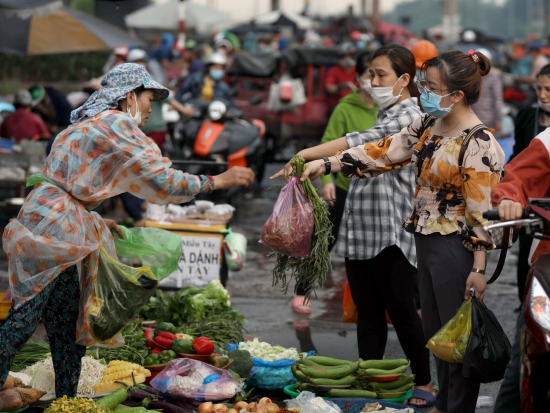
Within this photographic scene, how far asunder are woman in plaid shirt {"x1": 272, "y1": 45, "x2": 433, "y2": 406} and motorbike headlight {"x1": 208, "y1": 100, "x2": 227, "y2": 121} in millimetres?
6584

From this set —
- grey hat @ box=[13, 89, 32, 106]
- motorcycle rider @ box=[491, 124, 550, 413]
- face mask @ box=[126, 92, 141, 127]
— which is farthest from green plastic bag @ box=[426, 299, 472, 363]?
grey hat @ box=[13, 89, 32, 106]

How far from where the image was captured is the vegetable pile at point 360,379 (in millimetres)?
4551

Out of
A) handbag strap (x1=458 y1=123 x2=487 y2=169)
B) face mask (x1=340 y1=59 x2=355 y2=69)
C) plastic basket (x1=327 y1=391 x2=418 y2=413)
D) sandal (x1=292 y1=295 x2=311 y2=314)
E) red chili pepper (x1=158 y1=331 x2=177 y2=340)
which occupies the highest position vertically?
face mask (x1=340 y1=59 x2=355 y2=69)

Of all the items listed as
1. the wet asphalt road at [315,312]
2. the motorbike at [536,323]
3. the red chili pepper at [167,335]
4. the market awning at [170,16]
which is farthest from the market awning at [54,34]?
the market awning at [170,16]

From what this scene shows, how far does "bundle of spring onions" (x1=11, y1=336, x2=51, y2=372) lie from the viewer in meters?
4.86

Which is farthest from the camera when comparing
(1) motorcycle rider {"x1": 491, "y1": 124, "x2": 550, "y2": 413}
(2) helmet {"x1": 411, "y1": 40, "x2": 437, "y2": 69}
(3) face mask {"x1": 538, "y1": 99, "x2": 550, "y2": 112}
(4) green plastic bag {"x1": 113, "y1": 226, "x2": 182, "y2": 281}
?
(2) helmet {"x1": 411, "y1": 40, "x2": 437, "y2": 69}

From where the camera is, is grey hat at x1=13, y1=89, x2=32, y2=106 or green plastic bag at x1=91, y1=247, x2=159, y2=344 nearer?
green plastic bag at x1=91, y1=247, x2=159, y2=344

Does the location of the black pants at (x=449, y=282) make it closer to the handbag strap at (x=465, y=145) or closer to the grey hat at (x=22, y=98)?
the handbag strap at (x=465, y=145)

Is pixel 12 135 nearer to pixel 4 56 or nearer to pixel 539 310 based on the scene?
pixel 539 310

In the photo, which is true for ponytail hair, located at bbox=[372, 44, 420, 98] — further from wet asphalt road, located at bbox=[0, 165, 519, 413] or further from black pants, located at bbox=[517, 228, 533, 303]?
black pants, located at bbox=[517, 228, 533, 303]

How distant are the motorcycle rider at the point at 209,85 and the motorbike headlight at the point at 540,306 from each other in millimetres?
10275

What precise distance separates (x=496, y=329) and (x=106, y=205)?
863 centimetres

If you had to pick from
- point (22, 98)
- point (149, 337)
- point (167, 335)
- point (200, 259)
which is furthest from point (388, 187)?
point (22, 98)

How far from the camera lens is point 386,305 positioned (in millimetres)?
4676
